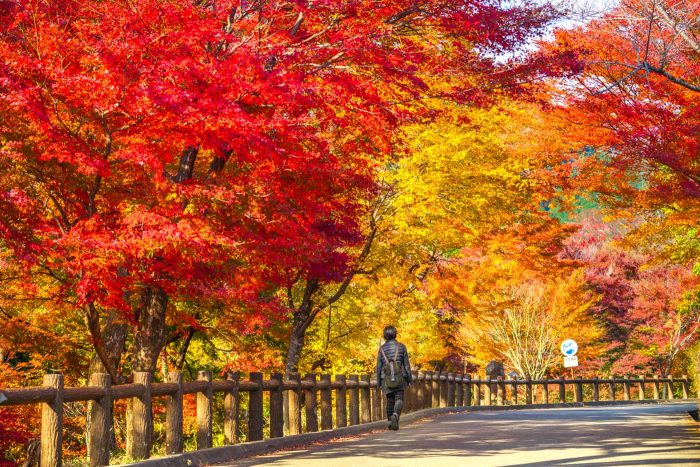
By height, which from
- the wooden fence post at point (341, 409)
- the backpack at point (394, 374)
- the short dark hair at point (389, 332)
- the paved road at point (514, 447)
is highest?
the short dark hair at point (389, 332)

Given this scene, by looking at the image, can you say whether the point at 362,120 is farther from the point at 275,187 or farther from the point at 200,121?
the point at 200,121

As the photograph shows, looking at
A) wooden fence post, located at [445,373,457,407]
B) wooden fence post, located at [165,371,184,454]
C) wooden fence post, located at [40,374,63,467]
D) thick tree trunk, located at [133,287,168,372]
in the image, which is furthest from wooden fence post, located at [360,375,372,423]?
wooden fence post, located at [40,374,63,467]

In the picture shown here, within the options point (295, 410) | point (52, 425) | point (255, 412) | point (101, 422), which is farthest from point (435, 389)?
point (52, 425)

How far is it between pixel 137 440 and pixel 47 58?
4.85 metres

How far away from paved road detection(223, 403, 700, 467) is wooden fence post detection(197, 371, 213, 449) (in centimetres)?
70

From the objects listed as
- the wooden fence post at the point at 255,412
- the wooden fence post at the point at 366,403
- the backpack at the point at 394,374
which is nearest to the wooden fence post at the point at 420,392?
the wooden fence post at the point at 366,403

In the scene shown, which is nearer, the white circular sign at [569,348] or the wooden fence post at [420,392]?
the wooden fence post at [420,392]

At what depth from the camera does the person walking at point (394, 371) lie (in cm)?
1451

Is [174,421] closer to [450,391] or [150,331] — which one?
[150,331]

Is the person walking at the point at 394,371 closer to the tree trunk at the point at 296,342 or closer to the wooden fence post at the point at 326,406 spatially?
the wooden fence post at the point at 326,406

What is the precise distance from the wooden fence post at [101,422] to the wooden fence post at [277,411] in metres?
5.03

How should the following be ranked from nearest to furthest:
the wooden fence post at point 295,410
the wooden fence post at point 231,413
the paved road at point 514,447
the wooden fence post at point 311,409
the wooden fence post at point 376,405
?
1. the paved road at point 514,447
2. the wooden fence post at point 231,413
3. the wooden fence post at point 295,410
4. the wooden fence post at point 311,409
5. the wooden fence post at point 376,405

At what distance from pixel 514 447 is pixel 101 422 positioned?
5940 millimetres

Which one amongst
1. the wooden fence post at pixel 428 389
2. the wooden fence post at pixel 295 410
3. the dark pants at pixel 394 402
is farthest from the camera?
the wooden fence post at pixel 428 389
